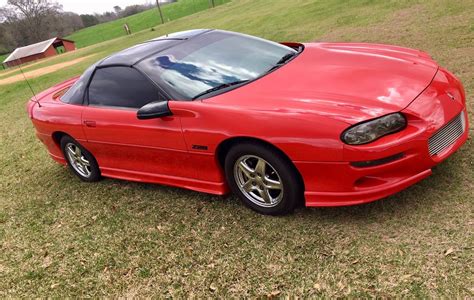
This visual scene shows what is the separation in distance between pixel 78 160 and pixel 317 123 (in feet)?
10.2

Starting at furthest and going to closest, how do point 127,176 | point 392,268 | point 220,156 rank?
1. point 127,176
2. point 220,156
3. point 392,268

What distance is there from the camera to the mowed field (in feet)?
8.68

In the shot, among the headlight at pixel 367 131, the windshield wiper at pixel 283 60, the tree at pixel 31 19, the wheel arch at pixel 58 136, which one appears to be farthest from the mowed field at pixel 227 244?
the tree at pixel 31 19

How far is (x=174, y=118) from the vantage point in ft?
11.3

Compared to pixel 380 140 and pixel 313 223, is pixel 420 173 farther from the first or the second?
pixel 313 223

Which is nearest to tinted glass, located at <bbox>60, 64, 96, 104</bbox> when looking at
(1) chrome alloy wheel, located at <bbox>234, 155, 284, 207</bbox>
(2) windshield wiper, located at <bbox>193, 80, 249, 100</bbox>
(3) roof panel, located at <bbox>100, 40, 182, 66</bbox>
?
(3) roof panel, located at <bbox>100, 40, 182, 66</bbox>

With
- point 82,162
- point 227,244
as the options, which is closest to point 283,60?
point 227,244

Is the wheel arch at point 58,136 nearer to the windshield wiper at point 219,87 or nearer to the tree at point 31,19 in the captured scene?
the windshield wiper at point 219,87

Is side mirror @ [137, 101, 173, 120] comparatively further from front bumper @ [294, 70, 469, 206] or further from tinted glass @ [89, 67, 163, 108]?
front bumper @ [294, 70, 469, 206]

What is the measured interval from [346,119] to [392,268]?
0.97m

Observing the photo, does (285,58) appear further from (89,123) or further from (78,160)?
(78,160)

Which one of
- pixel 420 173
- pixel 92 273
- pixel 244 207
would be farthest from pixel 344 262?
pixel 92 273

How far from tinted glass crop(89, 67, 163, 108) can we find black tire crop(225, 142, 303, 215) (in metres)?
0.91

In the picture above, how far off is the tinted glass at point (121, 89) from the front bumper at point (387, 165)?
157 centimetres
